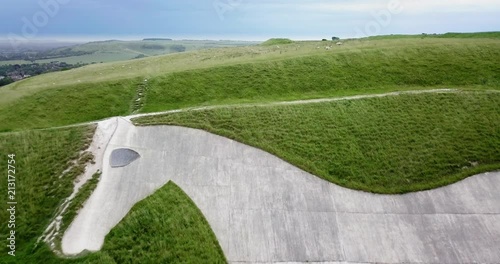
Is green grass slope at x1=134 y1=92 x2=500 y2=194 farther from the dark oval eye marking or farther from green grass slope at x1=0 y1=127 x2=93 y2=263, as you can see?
green grass slope at x1=0 y1=127 x2=93 y2=263

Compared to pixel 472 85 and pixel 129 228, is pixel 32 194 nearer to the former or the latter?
pixel 129 228

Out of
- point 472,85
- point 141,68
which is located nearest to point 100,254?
point 141,68

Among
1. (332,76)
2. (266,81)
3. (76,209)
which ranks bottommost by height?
(76,209)

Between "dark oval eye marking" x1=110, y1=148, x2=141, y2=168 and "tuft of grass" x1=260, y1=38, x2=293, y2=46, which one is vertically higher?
"tuft of grass" x1=260, y1=38, x2=293, y2=46

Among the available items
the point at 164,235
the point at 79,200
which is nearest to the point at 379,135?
the point at 164,235

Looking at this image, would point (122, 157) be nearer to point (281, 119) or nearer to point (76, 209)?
point (76, 209)

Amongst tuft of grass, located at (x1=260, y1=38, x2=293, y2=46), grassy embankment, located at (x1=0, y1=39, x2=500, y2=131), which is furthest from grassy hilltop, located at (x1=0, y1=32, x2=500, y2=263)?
tuft of grass, located at (x1=260, y1=38, x2=293, y2=46)

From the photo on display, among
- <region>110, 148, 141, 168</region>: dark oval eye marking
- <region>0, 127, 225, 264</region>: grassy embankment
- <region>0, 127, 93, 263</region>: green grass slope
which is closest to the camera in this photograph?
<region>0, 127, 225, 264</region>: grassy embankment
